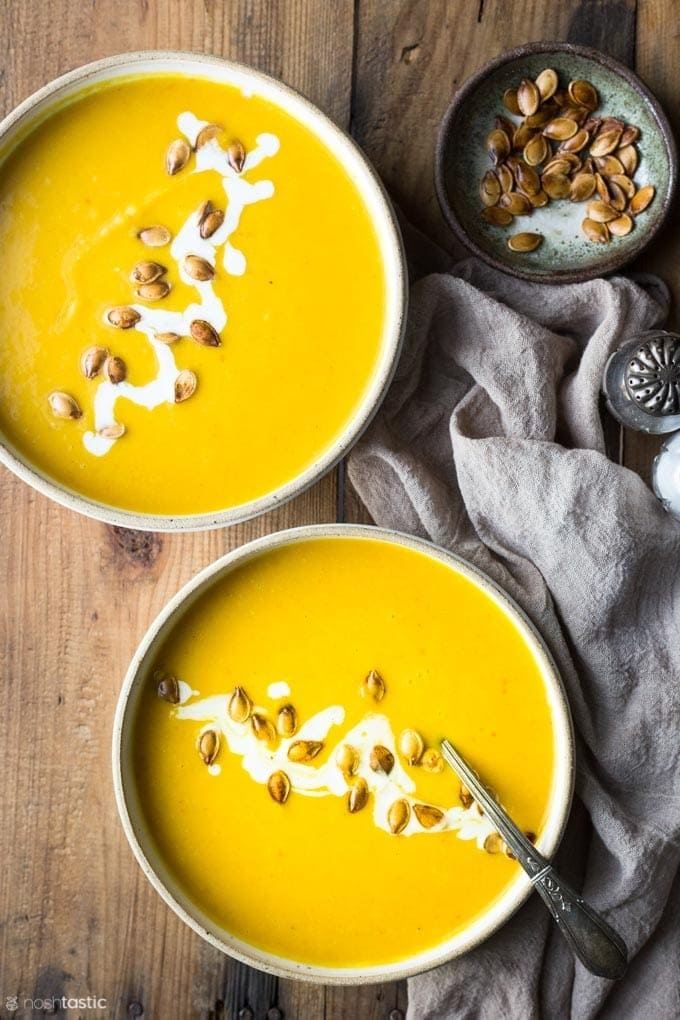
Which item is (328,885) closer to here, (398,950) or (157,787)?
(398,950)

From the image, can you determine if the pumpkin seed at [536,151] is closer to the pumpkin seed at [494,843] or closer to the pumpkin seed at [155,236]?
the pumpkin seed at [155,236]

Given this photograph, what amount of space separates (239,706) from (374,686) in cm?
15

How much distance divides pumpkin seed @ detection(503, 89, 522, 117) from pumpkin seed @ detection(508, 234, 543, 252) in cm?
16

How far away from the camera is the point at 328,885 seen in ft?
3.55

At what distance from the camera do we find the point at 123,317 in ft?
3.37

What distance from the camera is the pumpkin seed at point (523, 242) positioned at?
1168mm

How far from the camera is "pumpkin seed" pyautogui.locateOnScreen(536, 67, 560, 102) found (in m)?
1.15

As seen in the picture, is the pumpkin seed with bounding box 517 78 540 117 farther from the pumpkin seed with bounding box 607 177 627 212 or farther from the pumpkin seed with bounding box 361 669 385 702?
the pumpkin seed with bounding box 361 669 385 702

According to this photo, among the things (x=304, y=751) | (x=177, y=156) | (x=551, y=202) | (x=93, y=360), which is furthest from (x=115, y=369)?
(x=551, y=202)

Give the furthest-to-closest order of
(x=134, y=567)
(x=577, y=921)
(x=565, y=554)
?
(x=134, y=567), (x=565, y=554), (x=577, y=921)

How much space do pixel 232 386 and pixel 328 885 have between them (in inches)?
22.6

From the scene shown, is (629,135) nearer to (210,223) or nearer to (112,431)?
(210,223)

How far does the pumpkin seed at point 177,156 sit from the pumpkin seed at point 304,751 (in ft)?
2.11

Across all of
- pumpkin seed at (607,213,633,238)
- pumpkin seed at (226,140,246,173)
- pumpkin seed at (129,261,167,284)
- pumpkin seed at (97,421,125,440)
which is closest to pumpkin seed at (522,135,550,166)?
pumpkin seed at (607,213,633,238)
